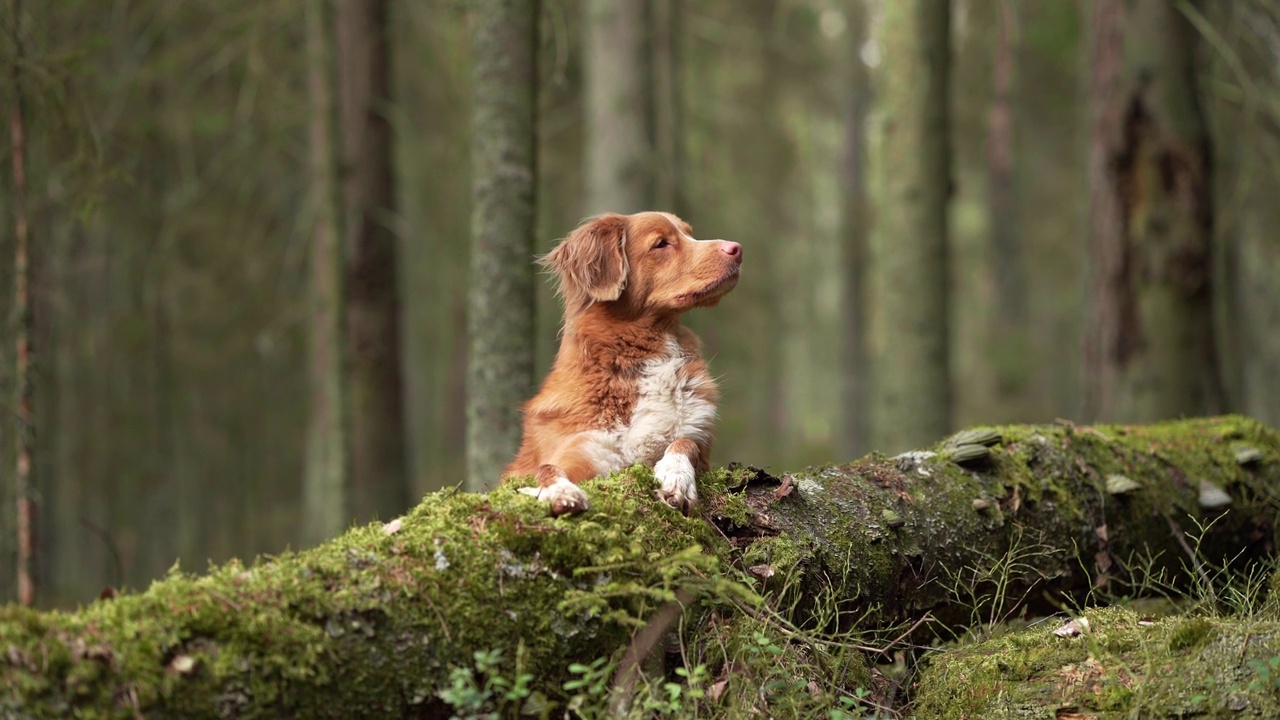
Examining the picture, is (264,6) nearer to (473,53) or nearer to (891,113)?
(473,53)

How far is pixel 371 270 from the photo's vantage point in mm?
10977

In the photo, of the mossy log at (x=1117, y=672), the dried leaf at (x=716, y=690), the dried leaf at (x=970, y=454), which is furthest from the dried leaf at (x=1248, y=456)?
the dried leaf at (x=716, y=690)

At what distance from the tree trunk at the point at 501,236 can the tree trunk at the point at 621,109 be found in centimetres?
328

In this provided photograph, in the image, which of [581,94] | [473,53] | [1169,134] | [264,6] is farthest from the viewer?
[581,94]

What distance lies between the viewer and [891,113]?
9.11m

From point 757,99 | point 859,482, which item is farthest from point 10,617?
point 757,99

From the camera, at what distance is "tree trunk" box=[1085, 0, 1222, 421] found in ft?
26.7

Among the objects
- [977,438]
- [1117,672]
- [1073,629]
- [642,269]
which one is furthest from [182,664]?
[977,438]

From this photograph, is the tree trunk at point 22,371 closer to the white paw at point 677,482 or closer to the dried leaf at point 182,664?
the dried leaf at point 182,664

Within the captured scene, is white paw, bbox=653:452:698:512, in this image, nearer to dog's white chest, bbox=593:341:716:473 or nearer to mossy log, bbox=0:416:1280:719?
mossy log, bbox=0:416:1280:719

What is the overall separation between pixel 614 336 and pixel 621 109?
5994mm

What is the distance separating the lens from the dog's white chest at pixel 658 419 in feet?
14.3

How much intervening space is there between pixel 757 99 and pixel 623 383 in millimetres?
17181

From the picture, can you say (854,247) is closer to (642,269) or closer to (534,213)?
(534,213)
